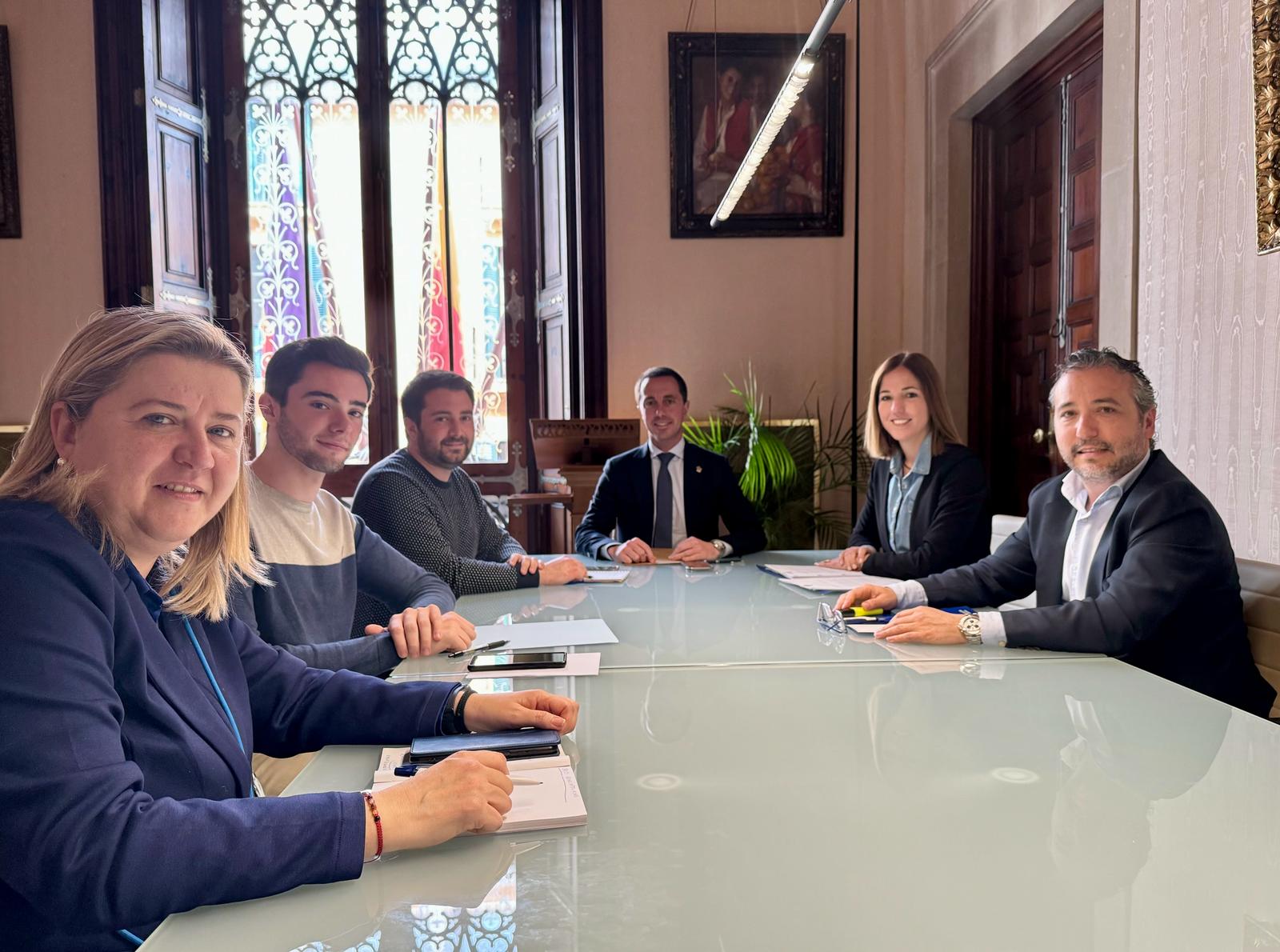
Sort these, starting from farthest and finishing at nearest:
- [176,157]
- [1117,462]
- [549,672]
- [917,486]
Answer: [176,157] < [917,486] < [1117,462] < [549,672]

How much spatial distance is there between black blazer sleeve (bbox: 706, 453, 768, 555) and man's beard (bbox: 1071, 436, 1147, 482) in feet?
4.97

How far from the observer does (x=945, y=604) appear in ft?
8.27

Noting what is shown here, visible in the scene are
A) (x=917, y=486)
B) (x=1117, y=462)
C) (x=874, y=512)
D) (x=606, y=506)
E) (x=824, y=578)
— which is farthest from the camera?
(x=606, y=506)

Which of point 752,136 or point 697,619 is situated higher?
point 752,136

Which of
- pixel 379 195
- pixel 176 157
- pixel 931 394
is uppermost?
pixel 176 157

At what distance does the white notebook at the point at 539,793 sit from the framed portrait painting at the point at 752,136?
4.98 metres

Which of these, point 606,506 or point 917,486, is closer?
point 917,486

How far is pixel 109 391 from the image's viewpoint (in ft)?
3.47

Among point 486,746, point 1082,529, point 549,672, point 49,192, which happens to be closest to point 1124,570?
point 1082,529

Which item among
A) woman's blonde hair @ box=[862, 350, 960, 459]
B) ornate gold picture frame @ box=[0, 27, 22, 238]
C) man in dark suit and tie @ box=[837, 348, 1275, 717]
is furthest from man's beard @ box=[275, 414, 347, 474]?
ornate gold picture frame @ box=[0, 27, 22, 238]

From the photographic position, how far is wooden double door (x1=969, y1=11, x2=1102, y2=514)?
4152mm

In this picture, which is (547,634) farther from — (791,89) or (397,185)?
(397,185)

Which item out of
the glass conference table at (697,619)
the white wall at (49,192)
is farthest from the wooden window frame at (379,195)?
the glass conference table at (697,619)

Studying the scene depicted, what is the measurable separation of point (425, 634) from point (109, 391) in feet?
3.10
